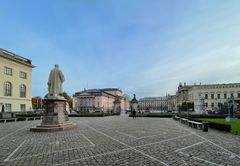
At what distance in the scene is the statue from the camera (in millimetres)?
18719

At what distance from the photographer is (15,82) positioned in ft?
174

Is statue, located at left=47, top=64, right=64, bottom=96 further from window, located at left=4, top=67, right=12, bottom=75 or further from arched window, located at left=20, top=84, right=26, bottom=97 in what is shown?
arched window, located at left=20, top=84, right=26, bottom=97

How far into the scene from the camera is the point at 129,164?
7078mm

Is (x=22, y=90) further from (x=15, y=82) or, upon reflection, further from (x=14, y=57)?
(x=14, y=57)

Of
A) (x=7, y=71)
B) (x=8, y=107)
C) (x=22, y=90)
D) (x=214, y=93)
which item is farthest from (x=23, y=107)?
(x=214, y=93)

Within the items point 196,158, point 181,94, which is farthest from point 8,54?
point 181,94

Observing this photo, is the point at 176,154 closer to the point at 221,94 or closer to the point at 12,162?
the point at 12,162

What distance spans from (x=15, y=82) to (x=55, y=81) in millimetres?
39755

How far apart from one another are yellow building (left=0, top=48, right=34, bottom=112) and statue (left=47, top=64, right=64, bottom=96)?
3543 cm

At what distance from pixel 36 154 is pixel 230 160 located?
7372 millimetres

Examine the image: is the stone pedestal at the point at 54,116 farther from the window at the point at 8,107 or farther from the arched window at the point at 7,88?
the arched window at the point at 7,88

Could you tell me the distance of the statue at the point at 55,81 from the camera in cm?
1872

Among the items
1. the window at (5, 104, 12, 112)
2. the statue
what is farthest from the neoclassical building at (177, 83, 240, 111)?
the statue

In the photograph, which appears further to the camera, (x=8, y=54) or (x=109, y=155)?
Answer: (x=8, y=54)
